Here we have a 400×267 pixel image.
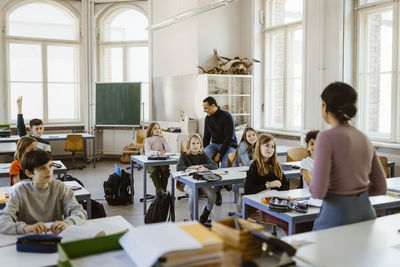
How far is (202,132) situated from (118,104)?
2.63 m

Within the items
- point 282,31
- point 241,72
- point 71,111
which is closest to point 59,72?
point 71,111

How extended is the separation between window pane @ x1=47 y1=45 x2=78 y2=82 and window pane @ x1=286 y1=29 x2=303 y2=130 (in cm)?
551

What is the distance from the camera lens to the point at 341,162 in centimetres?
190

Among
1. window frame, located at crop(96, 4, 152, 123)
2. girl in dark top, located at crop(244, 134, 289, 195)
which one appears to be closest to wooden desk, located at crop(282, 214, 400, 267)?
girl in dark top, located at crop(244, 134, 289, 195)

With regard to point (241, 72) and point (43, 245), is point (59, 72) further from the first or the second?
point (43, 245)

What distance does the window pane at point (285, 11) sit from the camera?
7652mm

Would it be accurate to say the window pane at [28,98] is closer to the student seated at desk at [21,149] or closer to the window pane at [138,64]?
the window pane at [138,64]

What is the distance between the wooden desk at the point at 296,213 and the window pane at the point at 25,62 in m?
8.13

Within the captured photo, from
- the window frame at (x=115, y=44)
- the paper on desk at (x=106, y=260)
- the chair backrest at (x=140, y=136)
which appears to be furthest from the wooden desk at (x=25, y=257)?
the window frame at (x=115, y=44)

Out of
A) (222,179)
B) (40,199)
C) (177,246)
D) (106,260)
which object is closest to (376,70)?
(222,179)

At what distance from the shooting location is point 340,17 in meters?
6.40

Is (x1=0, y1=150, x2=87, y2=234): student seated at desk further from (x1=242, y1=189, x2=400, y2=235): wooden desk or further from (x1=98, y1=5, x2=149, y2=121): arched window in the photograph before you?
(x1=98, y1=5, x2=149, y2=121): arched window

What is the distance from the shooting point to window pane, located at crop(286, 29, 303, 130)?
7757 millimetres

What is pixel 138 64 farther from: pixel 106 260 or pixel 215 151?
pixel 106 260
